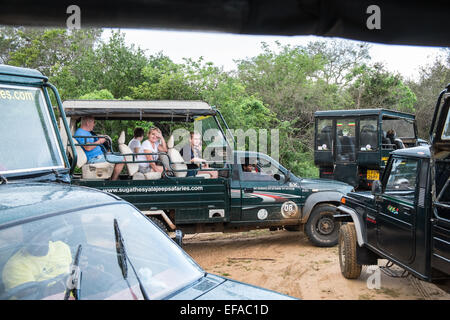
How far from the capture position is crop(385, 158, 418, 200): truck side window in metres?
4.82

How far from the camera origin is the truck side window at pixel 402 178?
4821 mm

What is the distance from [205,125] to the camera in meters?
8.70

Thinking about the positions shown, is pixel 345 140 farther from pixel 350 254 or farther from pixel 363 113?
pixel 350 254

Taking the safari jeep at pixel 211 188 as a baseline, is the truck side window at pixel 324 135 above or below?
above

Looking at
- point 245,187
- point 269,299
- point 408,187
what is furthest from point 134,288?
point 245,187

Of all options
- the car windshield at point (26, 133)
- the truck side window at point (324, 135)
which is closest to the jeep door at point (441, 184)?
the car windshield at point (26, 133)

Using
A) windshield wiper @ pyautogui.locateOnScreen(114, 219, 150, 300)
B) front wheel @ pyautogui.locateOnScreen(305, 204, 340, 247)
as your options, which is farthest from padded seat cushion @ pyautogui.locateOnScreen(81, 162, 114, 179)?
windshield wiper @ pyautogui.locateOnScreen(114, 219, 150, 300)

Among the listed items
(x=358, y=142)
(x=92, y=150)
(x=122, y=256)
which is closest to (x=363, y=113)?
(x=358, y=142)

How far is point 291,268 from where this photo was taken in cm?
668

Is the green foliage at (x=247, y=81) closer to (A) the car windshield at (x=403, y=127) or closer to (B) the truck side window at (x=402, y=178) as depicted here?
(A) the car windshield at (x=403, y=127)

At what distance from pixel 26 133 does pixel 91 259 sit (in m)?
3.04

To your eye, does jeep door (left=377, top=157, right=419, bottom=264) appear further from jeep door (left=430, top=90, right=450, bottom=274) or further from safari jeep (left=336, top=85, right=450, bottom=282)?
jeep door (left=430, top=90, right=450, bottom=274)

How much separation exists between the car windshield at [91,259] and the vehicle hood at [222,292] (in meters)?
0.07

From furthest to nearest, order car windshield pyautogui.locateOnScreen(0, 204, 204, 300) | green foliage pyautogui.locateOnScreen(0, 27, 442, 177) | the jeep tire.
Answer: green foliage pyautogui.locateOnScreen(0, 27, 442, 177)
the jeep tire
car windshield pyautogui.locateOnScreen(0, 204, 204, 300)
